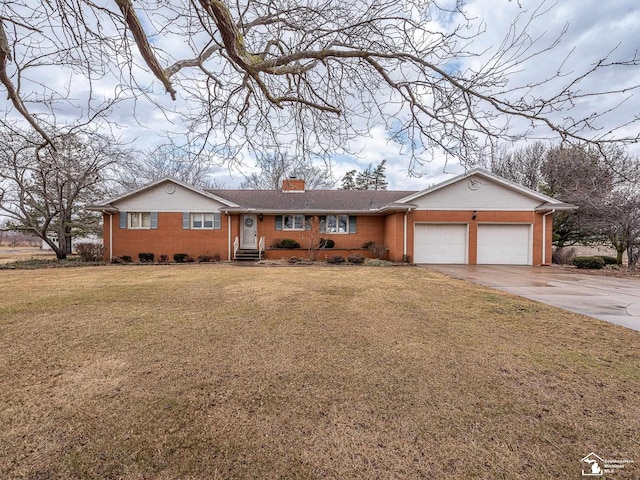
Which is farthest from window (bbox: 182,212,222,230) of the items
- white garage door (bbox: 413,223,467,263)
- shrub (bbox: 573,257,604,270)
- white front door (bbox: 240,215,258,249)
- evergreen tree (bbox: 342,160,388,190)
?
evergreen tree (bbox: 342,160,388,190)

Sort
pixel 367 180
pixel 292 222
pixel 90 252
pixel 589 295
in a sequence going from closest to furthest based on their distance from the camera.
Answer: pixel 589 295 < pixel 90 252 < pixel 292 222 < pixel 367 180

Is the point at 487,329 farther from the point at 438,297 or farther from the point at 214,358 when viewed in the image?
the point at 214,358

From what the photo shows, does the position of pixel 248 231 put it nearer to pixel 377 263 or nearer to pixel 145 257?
pixel 145 257

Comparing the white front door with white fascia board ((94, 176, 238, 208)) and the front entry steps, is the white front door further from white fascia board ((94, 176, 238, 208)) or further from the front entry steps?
white fascia board ((94, 176, 238, 208))

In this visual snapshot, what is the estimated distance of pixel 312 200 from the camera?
19.0m

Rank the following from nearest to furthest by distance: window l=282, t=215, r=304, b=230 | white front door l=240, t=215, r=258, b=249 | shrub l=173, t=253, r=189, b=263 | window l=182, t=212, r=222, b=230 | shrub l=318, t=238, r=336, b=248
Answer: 1. shrub l=173, t=253, r=189, b=263
2. window l=182, t=212, r=222, b=230
3. shrub l=318, t=238, r=336, b=248
4. window l=282, t=215, r=304, b=230
5. white front door l=240, t=215, r=258, b=249

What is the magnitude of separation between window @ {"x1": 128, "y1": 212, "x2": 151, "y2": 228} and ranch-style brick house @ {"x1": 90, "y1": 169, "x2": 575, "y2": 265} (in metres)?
0.05

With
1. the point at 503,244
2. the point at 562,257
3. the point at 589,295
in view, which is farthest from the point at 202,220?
the point at 562,257

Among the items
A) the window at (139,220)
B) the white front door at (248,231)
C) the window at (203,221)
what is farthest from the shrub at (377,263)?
the window at (139,220)

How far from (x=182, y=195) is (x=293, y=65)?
14312mm

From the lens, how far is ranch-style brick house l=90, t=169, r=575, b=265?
15391 millimetres

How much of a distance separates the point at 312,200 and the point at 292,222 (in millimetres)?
2228

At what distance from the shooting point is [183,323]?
4656mm

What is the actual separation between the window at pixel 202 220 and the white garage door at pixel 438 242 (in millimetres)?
11167
